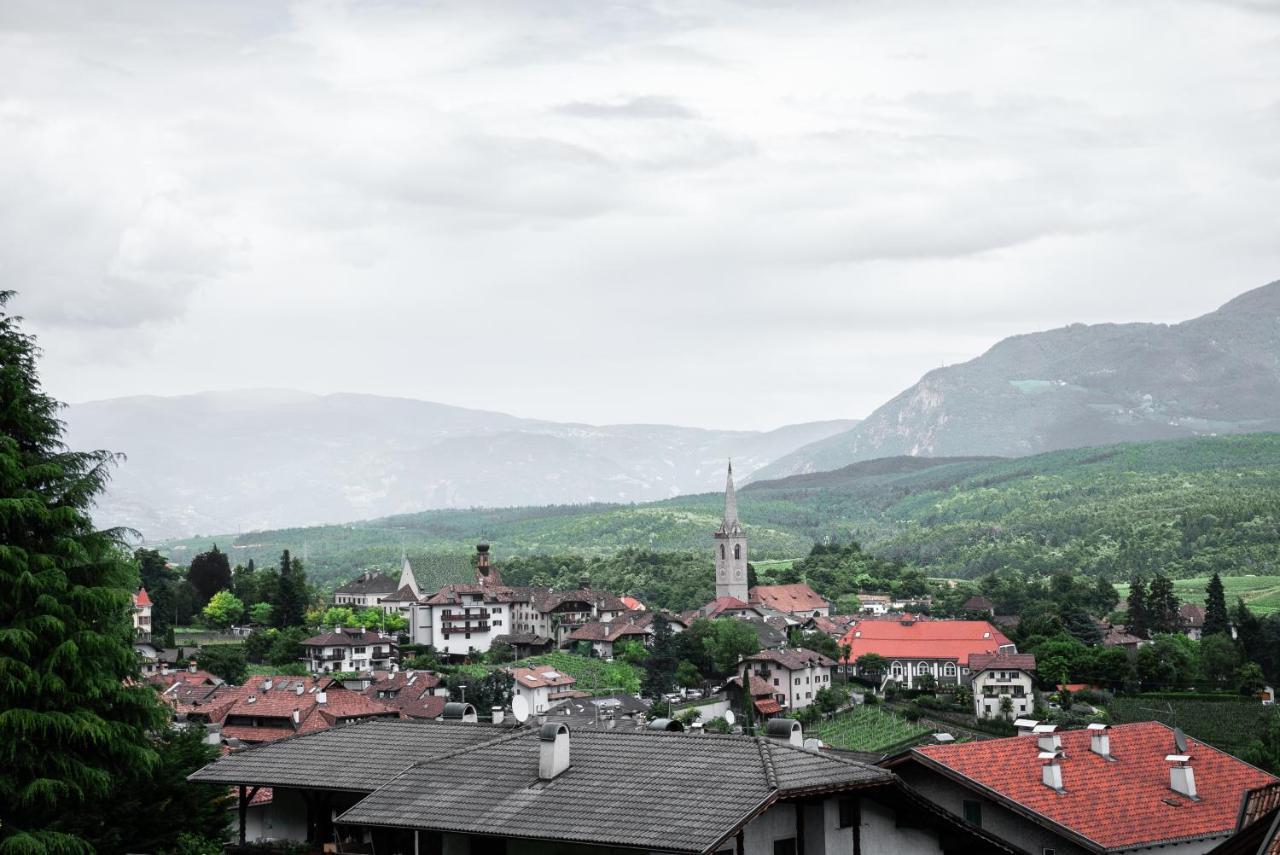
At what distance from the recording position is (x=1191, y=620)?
108 meters

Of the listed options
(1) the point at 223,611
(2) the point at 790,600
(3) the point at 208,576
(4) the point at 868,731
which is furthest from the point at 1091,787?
(2) the point at 790,600

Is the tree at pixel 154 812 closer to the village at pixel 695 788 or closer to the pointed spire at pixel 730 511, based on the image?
the village at pixel 695 788

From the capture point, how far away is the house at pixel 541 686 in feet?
254

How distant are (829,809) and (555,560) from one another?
140554mm

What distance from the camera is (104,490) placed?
2727cm

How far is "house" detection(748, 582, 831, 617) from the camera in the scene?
122m

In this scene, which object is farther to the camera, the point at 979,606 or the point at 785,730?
the point at 979,606

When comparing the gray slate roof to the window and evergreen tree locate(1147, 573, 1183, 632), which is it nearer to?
the window

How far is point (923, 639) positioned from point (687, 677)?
66.6 ft

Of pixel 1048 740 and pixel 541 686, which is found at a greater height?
pixel 1048 740

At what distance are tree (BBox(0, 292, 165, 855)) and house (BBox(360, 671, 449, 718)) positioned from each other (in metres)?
41.0

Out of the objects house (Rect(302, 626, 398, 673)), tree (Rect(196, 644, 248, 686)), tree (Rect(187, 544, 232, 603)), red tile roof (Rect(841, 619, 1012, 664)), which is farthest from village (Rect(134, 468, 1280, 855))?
tree (Rect(187, 544, 232, 603))

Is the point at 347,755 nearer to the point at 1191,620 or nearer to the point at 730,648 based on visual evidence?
the point at 730,648

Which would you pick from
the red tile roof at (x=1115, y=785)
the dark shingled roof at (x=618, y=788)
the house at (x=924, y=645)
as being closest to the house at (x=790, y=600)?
the house at (x=924, y=645)
